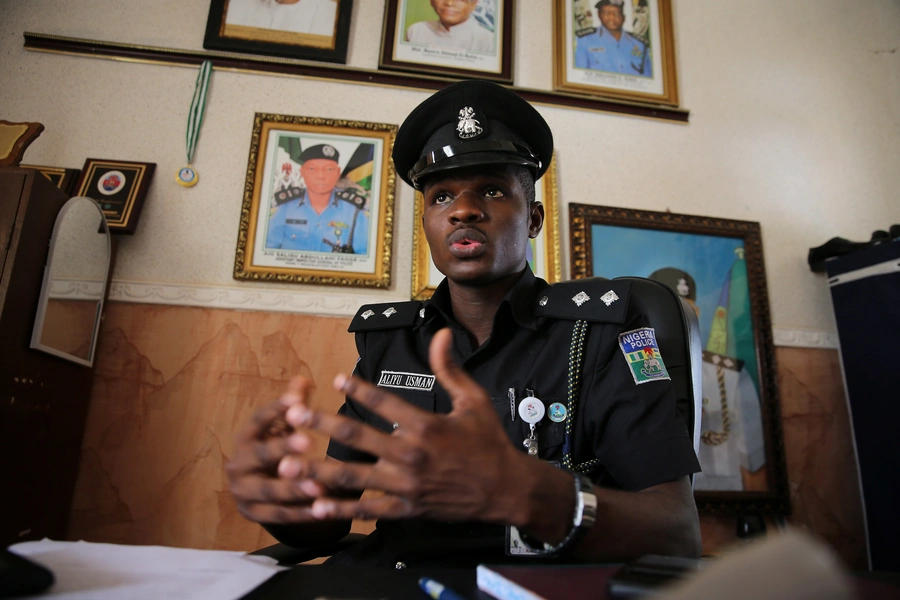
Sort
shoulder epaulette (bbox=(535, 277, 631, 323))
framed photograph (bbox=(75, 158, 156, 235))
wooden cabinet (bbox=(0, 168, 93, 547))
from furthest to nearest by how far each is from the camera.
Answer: framed photograph (bbox=(75, 158, 156, 235)), wooden cabinet (bbox=(0, 168, 93, 547)), shoulder epaulette (bbox=(535, 277, 631, 323))

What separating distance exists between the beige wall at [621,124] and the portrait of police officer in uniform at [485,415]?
2.52 feet

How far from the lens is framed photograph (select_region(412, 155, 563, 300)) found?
1.74 m

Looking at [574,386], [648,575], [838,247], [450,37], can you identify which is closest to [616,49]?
[450,37]

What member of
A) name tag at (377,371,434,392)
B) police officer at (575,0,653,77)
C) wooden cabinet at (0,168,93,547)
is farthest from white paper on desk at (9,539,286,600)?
police officer at (575,0,653,77)

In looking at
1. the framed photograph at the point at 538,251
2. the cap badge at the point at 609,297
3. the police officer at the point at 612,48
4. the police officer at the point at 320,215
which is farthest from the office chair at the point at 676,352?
the police officer at the point at 612,48

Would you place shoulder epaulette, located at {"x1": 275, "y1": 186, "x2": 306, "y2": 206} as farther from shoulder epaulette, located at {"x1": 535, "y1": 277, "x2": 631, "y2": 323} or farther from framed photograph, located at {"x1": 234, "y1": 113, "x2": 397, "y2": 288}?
shoulder epaulette, located at {"x1": 535, "y1": 277, "x2": 631, "y2": 323}

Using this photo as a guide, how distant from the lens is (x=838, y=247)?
74.5 inches

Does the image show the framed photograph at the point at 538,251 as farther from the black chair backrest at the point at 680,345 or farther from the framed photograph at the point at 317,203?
the black chair backrest at the point at 680,345

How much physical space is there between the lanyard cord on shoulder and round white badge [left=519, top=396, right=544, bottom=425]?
0.15 feet

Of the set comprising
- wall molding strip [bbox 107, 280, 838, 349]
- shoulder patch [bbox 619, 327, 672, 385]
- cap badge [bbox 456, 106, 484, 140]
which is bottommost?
shoulder patch [bbox 619, 327, 672, 385]

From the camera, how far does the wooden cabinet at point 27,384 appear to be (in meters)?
1.17

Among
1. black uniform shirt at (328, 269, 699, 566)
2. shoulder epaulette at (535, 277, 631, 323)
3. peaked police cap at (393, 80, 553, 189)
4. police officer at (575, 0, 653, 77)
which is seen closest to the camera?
black uniform shirt at (328, 269, 699, 566)

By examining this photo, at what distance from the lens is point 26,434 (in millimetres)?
1241

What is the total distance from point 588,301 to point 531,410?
0.23 m
